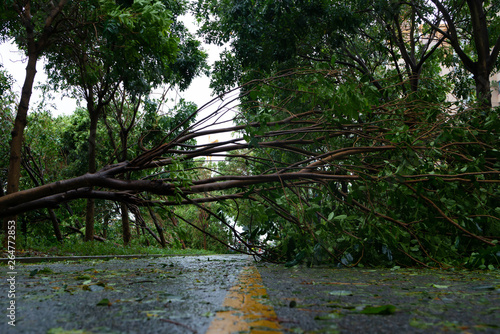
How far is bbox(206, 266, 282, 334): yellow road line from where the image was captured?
2043 millimetres

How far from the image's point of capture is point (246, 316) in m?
2.39

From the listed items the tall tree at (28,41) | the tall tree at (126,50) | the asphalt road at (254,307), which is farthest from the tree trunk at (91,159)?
the asphalt road at (254,307)

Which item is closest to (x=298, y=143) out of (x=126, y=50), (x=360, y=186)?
(x=360, y=186)

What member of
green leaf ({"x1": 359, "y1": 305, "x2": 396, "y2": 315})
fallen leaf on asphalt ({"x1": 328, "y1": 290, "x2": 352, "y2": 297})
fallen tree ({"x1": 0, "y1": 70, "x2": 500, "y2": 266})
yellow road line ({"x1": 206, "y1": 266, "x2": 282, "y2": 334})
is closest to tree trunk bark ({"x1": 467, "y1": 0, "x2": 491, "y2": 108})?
fallen tree ({"x1": 0, "y1": 70, "x2": 500, "y2": 266})

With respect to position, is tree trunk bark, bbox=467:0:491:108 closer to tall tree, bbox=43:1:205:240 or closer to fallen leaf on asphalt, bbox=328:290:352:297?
tall tree, bbox=43:1:205:240

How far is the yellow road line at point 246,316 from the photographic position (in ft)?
6.70

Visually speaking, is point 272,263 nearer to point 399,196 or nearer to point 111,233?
point 399,196

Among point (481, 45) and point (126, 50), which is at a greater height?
point (481, 45)

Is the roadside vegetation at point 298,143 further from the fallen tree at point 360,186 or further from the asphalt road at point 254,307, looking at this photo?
the asphalt road at point 254,307

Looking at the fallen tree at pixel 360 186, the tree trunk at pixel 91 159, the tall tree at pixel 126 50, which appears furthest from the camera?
the tree trunk at pixel 91 159

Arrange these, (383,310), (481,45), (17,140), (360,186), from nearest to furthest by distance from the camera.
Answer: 1. (383,310)
2. (360,186)
3. (17,140)
4. (481,45)

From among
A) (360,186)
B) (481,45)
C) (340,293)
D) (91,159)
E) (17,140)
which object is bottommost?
(340,293)

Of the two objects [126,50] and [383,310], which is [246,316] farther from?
[126,50]

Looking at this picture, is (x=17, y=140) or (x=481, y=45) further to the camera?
(x=481, y=45)
